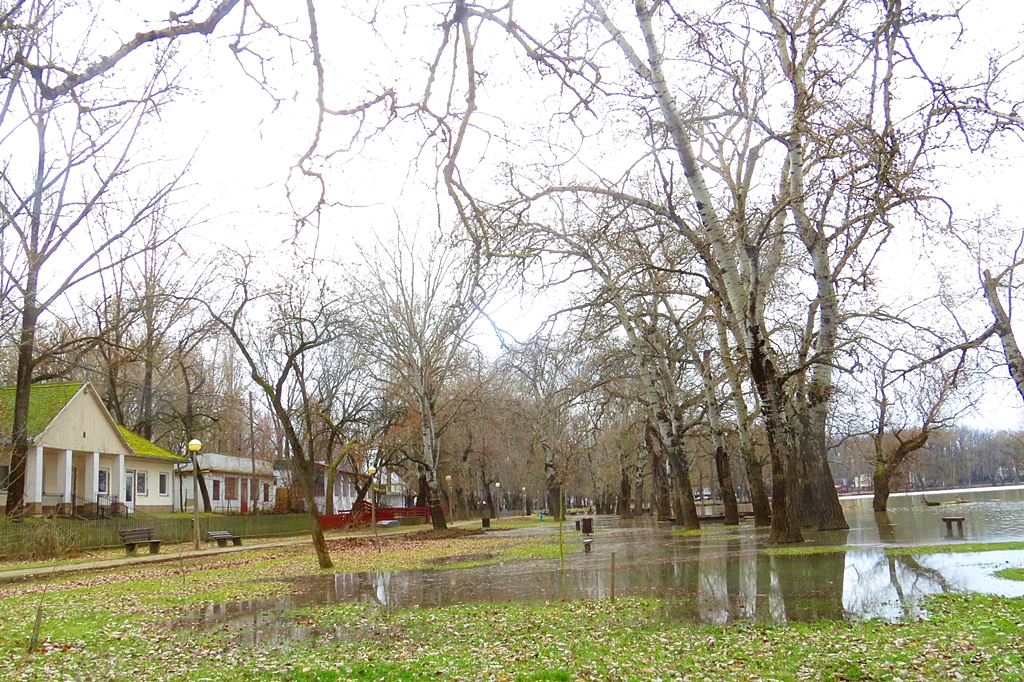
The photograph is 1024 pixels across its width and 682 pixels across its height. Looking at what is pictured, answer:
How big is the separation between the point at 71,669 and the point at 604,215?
34.3ft

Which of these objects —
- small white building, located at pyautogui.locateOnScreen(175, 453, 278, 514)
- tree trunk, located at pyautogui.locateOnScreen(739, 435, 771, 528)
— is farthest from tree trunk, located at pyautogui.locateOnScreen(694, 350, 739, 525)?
small white building, located at pyautogui.locateOnScreen(175, 453, 278, 514)

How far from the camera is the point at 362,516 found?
44844 mm

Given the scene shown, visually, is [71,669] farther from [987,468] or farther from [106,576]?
[987,468]

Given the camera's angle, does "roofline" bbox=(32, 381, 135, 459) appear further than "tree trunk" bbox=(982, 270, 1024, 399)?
Yes

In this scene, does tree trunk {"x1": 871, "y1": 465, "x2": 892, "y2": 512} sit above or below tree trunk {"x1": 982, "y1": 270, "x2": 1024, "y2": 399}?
below

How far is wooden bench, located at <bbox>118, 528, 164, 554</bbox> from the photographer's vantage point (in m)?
26.8

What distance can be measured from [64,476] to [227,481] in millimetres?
20817

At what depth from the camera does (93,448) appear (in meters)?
39.3

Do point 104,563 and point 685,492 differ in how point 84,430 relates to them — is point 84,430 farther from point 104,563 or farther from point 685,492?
point 685,492

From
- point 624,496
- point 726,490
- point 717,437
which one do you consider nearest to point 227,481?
point 624,496

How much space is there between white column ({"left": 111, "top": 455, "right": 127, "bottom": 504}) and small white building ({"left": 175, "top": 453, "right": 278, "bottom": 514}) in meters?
6.65

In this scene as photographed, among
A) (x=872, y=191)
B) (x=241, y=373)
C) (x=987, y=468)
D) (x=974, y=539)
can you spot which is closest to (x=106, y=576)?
(x=872, y=191)

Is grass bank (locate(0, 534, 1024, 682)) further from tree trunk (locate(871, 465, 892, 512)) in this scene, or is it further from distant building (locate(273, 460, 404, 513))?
tree trunk (locate(871, 465, 892, 512))

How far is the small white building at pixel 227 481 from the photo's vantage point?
5119 cm
